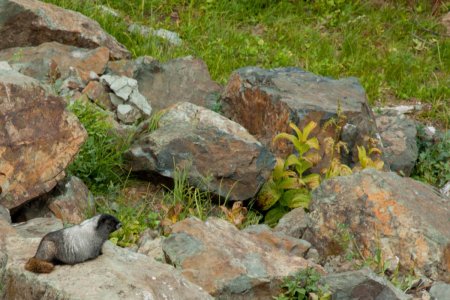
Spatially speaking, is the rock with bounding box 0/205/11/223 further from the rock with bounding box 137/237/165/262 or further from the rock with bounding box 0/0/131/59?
the rock with bounding box 0/0/131/59

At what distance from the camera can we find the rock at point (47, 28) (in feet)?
34.6

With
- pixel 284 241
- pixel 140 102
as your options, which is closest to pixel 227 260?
pixel 284 241

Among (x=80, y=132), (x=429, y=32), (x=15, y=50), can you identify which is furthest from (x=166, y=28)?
(x=80, y=132)

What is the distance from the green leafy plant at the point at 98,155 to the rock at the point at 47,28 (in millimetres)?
2085

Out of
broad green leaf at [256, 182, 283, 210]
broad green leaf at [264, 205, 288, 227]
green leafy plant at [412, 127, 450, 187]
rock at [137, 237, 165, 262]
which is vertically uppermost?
rock at [137, 237, 165, 262]

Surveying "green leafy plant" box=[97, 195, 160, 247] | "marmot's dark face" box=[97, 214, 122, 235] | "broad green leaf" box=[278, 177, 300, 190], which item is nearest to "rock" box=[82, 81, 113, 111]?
"green leafy plant" box=[97, 195, 160, 247]

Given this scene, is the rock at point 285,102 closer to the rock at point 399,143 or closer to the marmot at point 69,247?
the rock at point 399,143

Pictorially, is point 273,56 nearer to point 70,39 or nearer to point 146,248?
point 70,39

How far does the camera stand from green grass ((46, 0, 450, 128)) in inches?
464

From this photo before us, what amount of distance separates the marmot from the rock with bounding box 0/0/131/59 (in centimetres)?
506

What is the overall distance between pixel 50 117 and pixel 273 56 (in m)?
4.90

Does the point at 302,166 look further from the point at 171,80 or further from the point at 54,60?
the point at 54,60

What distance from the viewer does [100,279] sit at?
5.48 m

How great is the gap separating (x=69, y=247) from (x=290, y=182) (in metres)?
3.57
